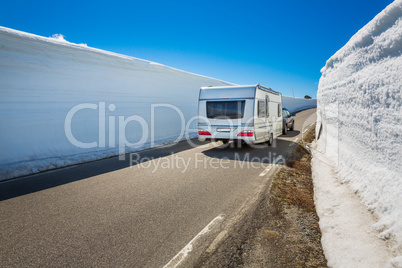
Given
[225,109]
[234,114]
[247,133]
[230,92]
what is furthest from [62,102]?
[247,133]

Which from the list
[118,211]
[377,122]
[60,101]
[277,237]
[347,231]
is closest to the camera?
[347,231]

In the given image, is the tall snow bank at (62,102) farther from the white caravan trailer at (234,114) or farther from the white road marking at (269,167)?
the white road marking at (269,167)

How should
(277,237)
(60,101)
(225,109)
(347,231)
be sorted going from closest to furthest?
1. (347,231)
2. (277,237)
3. (60,101)
4. (225,109)

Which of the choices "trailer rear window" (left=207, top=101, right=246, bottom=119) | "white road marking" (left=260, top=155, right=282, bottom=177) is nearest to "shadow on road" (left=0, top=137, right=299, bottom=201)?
"white road marking" (left=260, top=155, right=282, bottom=177)

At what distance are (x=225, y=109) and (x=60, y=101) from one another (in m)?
6.28

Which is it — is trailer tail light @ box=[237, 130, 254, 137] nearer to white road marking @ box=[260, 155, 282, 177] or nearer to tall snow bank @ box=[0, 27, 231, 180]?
white road marking @ box=[260, 155, 282, 177]

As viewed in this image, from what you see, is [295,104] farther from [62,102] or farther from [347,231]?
[347,231]

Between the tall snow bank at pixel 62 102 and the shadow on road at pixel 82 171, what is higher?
the tall snow bank at pixel 62 102

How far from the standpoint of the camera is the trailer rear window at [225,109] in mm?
8836

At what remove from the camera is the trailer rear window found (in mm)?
8836

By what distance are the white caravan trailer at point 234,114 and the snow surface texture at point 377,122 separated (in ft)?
13.3

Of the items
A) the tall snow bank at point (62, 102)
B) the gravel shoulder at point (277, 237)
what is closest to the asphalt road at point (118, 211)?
the gravel shoulder at point (277, 237)

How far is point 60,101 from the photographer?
335 inches

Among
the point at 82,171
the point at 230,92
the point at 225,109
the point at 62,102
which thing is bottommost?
the point at 82,171
